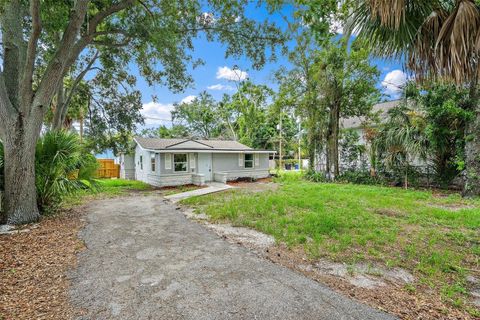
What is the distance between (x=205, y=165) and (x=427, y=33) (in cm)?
1329

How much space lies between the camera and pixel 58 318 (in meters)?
2.37

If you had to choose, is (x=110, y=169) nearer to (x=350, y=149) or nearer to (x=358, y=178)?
(x=350, y=149)

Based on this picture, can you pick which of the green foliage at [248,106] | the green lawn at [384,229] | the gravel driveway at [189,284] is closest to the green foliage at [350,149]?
the green lawn at [384,229]

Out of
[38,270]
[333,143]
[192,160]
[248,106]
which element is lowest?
[38,270]

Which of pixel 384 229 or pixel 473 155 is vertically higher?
pixel 473 155

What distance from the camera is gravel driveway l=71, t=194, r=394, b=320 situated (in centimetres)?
247

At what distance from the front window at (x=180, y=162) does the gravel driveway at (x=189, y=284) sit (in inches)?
362

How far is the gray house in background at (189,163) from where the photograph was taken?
1370 centimetres

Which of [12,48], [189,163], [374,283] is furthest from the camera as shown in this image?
[189,163]

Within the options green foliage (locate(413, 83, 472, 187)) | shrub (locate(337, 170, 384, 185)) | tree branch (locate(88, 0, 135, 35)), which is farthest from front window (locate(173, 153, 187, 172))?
green foliage (locate(413, 83, 472, 187))

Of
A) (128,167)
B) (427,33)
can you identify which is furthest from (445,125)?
(128,167)

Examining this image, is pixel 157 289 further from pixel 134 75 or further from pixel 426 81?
pixel 134 75

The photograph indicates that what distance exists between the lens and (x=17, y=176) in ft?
17.4

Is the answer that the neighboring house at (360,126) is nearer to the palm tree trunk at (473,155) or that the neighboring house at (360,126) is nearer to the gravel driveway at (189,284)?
the palm tree trunk at (473,155)
